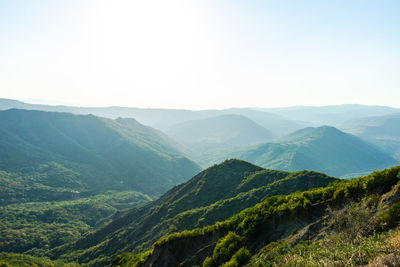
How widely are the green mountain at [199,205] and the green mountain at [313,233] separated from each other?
1639 inches

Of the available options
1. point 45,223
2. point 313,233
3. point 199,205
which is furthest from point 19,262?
point 313,233

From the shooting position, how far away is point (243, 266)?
2228 centimetres

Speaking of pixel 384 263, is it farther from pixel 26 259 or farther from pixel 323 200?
pixel 26 259

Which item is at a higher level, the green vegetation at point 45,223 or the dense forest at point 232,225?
the dense forest at point 232,225

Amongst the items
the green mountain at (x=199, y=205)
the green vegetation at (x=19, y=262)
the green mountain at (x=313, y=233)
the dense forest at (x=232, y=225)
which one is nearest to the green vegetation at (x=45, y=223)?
the dense forest at (x=232, y=225)

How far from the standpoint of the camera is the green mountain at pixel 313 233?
514 inches

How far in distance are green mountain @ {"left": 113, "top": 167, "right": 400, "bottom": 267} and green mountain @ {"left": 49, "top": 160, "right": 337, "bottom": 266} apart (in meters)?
41.6

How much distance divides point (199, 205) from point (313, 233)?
80213 mm

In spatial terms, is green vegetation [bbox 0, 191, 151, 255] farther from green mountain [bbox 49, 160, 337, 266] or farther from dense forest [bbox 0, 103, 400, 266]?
green mountain [bbox 49, 160, 337, 266]

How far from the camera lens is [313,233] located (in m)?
21.1

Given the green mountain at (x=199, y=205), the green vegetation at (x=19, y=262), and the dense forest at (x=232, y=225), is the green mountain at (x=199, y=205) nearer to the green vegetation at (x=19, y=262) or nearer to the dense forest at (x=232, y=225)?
the dense forest at (x=232, y=225)

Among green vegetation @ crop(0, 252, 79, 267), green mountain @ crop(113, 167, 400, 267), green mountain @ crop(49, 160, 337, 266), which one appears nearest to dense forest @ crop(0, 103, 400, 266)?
green mountain @ crop(113, 167, 400, 267)

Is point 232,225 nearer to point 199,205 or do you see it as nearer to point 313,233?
point 313,233

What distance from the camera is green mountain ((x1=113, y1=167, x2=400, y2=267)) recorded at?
13047 millimetres
